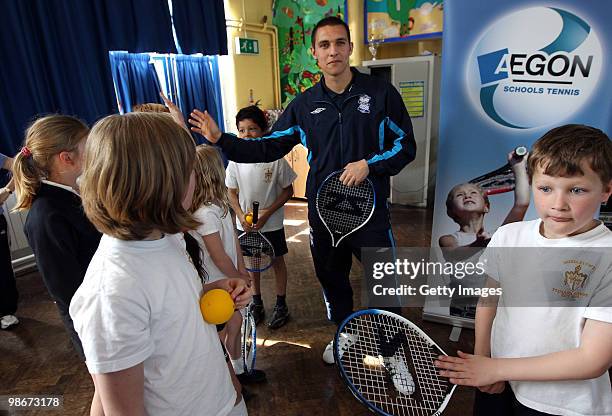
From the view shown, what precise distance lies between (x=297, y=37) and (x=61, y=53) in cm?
400

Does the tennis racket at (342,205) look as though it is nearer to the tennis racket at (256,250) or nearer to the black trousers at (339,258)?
the black trousers at (339,258)

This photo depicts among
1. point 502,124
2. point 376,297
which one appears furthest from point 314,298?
point 502,124

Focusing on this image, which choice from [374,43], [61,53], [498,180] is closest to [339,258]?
[498,180]

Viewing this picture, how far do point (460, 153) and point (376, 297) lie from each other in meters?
1.14

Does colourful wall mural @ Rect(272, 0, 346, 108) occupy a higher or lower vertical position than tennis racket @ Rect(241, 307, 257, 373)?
higher

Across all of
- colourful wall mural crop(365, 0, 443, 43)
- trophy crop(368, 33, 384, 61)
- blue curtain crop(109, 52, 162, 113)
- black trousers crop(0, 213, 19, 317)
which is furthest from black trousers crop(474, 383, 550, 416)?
trophy crop(368, 33, 384, 61)

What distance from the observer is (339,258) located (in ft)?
8.38

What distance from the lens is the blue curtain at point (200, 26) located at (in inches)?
209

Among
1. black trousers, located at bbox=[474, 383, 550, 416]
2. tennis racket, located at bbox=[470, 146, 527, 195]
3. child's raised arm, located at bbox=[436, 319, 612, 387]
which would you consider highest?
tennis racket, located at bbox=[470, 146, 527, 195]

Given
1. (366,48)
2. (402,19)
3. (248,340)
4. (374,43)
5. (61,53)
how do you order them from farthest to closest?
(366,48)
(374,43)
(402,19)
(61,53)
(248,340)

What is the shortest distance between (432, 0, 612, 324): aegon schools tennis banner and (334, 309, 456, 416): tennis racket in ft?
4.01

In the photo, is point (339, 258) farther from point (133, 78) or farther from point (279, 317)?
point (133, 78)

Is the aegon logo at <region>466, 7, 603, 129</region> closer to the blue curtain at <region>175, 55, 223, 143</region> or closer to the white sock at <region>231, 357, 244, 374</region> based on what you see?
the white sock at <region>231, 357, 244, 374</region>

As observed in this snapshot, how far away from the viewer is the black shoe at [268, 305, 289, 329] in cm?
303
